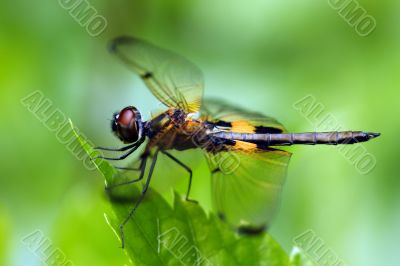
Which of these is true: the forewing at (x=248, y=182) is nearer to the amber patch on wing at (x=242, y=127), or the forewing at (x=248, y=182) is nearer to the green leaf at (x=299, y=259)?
the amber patch on wing at (x=242, y=127)

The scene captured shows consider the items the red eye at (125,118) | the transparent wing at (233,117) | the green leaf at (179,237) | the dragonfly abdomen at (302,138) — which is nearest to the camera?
the green leaf at (179,237)

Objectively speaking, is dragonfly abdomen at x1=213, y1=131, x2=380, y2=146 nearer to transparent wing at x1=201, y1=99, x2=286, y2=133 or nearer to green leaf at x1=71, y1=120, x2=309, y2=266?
transparent wing at x1=201, y1=99, x2=286, y2=133

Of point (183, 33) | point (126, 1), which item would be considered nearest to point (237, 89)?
Result: point (183, 33)

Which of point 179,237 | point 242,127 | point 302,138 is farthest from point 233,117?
point 179,237

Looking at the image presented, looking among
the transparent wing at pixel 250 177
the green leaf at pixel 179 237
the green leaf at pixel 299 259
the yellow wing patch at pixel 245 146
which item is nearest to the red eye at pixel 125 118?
the transparent wing at pixel 250 177

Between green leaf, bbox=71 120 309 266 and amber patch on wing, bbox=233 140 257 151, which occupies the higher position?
amber patch on wing, bbox=233 140 257 151

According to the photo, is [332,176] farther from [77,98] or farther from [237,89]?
[77,98]

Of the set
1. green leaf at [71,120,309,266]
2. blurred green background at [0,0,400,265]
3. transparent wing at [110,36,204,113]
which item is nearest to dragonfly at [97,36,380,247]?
transparent wing at [110,36,204,113]
